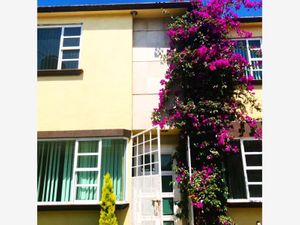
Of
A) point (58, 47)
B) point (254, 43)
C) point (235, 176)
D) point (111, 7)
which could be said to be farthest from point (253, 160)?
point (58, 47)

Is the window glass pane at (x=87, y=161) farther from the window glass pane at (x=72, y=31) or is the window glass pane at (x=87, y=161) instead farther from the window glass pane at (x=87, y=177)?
the window glass pane at (x=72, y=31)

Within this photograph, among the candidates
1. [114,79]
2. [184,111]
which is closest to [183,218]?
[184,111]

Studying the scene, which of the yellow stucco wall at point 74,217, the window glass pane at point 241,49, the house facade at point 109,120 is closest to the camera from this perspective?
the yellow stucco wall at point 74,217

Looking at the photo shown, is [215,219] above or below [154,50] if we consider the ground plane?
below

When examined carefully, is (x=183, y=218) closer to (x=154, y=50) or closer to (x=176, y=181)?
(x=176, y=181)

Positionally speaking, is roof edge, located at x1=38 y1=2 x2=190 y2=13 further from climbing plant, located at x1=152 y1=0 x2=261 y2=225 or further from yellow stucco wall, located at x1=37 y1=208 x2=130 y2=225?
yellow stucco wall, located at x1=37 y1=208 x2=130 y2=225

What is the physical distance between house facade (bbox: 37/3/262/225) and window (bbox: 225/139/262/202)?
0.03 m

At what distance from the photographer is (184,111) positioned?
7.52 metres

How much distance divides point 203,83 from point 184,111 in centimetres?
100

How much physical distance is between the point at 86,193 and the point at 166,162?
7.80 ft

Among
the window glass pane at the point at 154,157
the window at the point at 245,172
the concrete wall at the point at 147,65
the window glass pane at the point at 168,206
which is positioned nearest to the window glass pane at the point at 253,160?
the window at the point at 245,172

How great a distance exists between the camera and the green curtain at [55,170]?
296 inches

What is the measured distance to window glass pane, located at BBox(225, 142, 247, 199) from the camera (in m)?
7.55

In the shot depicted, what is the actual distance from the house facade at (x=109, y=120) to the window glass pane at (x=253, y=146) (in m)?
0.03
